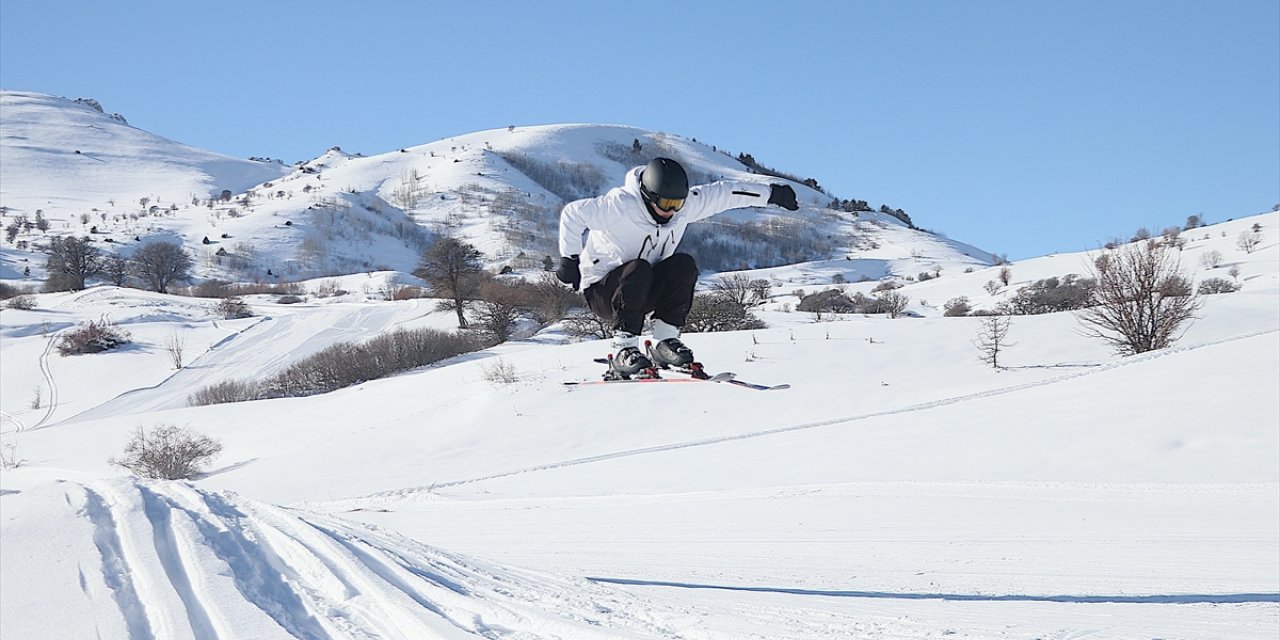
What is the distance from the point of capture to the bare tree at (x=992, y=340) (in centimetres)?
2558

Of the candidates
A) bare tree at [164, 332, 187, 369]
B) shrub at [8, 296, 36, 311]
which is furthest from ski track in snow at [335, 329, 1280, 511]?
shrub at [8, 296, 36, 311]

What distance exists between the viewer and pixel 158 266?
7475 cm

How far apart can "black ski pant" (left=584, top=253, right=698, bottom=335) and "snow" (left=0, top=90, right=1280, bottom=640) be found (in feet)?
6.06

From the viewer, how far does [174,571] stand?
5.82 m

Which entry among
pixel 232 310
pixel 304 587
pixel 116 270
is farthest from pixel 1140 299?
pixel 116 270

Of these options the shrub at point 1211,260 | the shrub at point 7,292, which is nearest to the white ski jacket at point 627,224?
the shrub at point 1211,260

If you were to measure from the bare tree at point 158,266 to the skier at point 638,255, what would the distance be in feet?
249

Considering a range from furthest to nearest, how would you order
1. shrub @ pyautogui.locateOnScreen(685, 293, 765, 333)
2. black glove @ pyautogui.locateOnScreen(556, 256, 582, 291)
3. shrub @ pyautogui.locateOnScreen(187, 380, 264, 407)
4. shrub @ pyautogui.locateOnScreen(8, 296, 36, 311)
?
1. shrub @ pyautogui.locateOnScreen(8, 296, 36, 311)
2. shrub @ pyautogui.locateOnScreen(187, 380, 264, 407)
3. shrub @ pyautogui.locateOnScreen(685, 293, 765, 333)
4. black glove @ pyautogui.locateOnScreen(556, 256, 582, 291)

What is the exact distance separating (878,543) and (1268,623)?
184 inches

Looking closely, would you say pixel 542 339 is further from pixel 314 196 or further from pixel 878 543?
pixel 314 196

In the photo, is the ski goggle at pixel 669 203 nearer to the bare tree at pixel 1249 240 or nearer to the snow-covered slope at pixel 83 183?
the bare tree at pixel 1249 240

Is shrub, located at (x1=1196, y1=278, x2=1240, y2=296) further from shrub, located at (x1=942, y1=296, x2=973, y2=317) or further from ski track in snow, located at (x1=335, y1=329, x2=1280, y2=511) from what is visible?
ski track in snow, located at (x1=335, y1=329, x2=1280, y2=511)

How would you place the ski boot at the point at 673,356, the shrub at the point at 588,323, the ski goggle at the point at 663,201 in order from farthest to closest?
the shrub at the point at 588,323 < the ski boot at the point at 673,356 < the ski goggle at the point at 663,201

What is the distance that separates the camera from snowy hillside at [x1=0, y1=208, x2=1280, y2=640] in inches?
211
